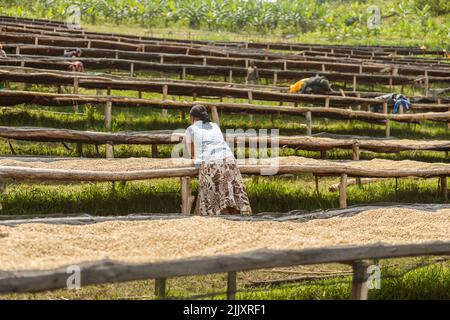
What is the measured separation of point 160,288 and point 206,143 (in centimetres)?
231

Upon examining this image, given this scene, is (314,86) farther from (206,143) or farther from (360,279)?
(360,279)

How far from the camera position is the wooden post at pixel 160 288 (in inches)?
187

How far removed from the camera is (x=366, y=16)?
3803 centimetres

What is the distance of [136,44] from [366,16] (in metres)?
23.1

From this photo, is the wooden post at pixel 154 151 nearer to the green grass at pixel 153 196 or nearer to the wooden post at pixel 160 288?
the green grass at pixel 153 196

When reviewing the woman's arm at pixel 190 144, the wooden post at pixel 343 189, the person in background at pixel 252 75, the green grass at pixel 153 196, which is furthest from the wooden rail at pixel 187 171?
the person in background at pixel 252 75

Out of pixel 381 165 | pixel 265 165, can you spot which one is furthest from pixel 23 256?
pixel 381 165

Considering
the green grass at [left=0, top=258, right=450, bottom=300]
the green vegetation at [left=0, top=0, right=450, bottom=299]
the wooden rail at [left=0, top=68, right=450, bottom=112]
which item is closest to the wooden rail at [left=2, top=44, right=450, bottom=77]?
the green vegetation at [left=0, top=0, right=450, bottom=299]

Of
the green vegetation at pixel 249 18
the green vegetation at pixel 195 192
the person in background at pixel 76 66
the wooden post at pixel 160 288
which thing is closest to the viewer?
the wooden post at pixel 160 288

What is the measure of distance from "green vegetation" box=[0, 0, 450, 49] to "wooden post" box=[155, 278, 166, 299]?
28346 millimetres

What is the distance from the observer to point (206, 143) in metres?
6.81

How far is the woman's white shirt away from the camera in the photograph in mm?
6766

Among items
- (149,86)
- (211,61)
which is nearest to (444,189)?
(149,86)

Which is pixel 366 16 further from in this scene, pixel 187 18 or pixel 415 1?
pixel 187 18
